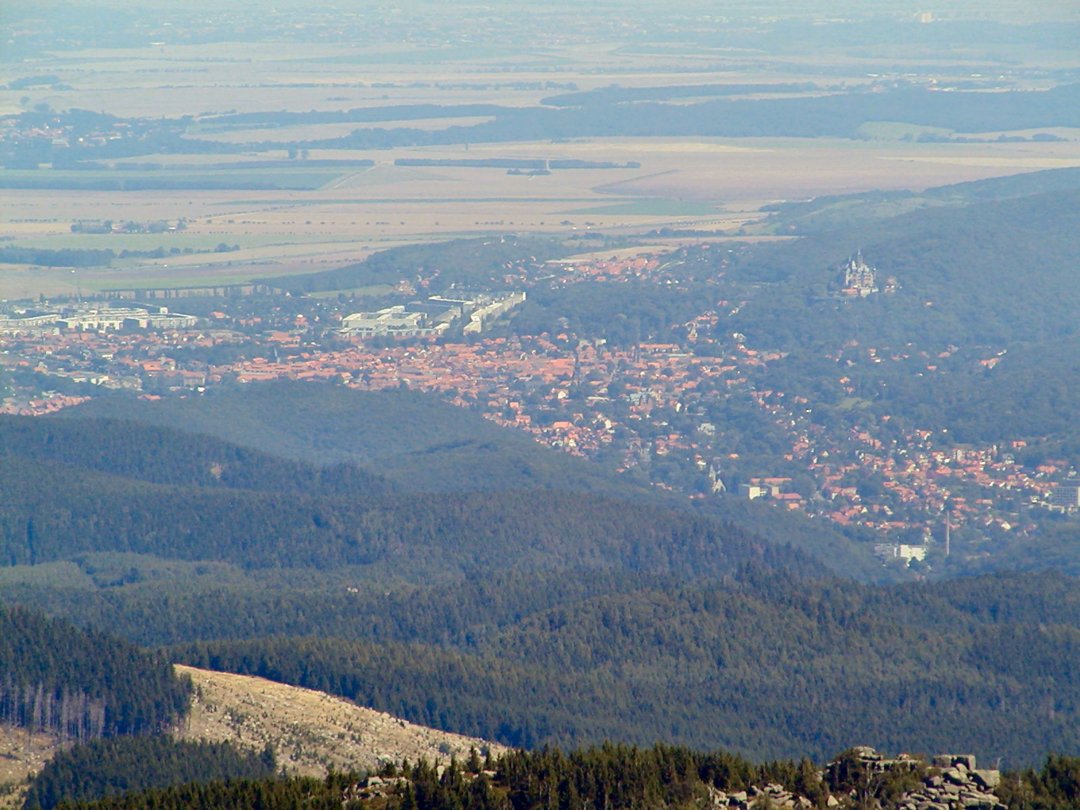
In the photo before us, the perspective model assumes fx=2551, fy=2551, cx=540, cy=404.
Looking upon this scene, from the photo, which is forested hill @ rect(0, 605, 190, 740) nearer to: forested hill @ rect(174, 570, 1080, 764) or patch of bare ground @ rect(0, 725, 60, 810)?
patch of bare ground @ rect(0, 725, 60, 810)

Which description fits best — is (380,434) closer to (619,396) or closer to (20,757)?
(619,396)

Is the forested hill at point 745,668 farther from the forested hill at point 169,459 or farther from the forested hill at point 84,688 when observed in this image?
the forested hill at point 169,459

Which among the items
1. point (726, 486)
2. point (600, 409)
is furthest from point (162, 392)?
point (726, 486)

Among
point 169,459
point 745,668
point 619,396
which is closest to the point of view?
point 745,668

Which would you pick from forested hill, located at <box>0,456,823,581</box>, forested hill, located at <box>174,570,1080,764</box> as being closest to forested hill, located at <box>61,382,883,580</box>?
forested hill, located at <box>0,456,823,581</box>

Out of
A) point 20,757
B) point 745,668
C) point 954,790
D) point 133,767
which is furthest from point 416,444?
point 954,790

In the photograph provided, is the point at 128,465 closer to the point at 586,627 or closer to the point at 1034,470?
the point at 586,627
